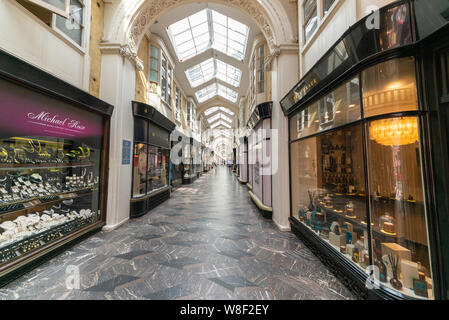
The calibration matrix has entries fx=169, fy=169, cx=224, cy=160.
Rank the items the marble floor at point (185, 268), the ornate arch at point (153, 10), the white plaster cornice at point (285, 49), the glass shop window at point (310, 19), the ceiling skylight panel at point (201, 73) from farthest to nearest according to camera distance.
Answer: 1. the ceiling skylight panel at point (201, 73)
2. the ornate arch at point (153, 10)
3. the white plaster cornice at point (285, 49)
4. the glass shop window at point (310, 19)
5. the marble floor at point (185, 268)

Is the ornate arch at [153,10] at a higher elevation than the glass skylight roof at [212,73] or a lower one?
lower

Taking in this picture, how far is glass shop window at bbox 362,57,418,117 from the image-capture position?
1739 millimetres

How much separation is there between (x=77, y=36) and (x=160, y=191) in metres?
4.76

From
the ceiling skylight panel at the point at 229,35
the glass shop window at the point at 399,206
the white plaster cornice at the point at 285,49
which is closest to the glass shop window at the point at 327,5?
the white plaster cornice at the point at 285,49

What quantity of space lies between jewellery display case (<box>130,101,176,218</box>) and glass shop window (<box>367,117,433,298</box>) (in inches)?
202

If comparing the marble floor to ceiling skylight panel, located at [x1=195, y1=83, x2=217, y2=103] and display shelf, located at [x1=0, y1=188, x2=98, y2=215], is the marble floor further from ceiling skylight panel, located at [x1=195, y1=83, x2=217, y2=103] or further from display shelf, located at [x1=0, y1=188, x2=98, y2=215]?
ceiling skylight panel, located at [x1=195, y1=83, x2=217, y2=103]

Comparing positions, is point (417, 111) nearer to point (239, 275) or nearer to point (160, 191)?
point (239, 275)

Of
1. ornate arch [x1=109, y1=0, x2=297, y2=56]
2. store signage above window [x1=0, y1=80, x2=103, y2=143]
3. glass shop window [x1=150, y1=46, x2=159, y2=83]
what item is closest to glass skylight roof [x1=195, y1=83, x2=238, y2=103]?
glass shop window [x1=150, y1=46, x2=159, y2=83]

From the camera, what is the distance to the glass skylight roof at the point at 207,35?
280 inches

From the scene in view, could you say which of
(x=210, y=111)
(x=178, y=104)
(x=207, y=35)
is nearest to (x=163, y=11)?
(x=207, y=35)

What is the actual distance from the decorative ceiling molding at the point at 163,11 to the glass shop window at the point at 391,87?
3.11m

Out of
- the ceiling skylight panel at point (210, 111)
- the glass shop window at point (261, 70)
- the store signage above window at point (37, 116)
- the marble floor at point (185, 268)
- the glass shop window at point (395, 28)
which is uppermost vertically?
the ceiling skylight panel at point (210, 111)

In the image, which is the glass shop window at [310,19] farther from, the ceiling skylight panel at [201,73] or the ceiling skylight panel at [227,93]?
the ceiling skylight panel at [227,93]

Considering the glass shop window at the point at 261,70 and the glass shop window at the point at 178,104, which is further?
the glass shop window at the point at 178,104
